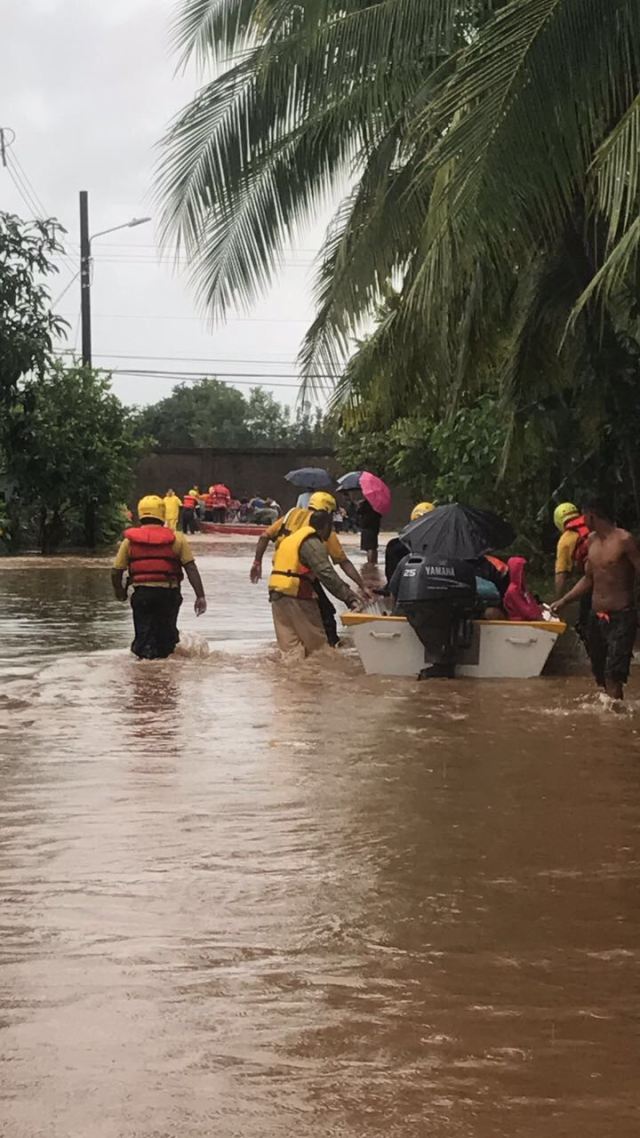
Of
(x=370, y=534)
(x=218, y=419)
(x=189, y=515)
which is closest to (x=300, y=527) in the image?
(x=370, y=534)

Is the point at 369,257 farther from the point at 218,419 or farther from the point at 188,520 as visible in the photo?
the point at 218,419

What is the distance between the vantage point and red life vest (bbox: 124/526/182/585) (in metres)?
13.3

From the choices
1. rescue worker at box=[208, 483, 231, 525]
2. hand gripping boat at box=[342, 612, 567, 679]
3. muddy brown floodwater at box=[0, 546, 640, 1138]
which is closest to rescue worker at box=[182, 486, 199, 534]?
rescue worker at box=[208, 483, 231, 525]

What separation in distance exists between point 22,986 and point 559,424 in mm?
13744

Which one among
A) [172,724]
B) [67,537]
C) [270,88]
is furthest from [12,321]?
[172,724]

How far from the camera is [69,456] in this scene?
33.1 m

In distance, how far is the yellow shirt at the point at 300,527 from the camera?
1420 cm

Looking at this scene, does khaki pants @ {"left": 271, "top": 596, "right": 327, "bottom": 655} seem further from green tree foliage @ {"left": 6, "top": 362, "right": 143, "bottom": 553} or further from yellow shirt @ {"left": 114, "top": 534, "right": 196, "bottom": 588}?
green tree foliage @ {"left": 6, "top": 362, "right": 143, "bottom": 553}

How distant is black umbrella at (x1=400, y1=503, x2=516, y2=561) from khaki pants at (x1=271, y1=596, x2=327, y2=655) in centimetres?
104

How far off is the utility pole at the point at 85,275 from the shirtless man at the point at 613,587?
88.6ft

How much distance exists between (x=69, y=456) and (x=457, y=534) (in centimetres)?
2044

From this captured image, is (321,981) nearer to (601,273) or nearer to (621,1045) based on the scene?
(621,1045)

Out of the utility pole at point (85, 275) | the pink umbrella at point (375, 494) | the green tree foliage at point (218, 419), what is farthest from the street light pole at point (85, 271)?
the green tree foliage at point (218, 419)

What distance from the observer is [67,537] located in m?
35.6
